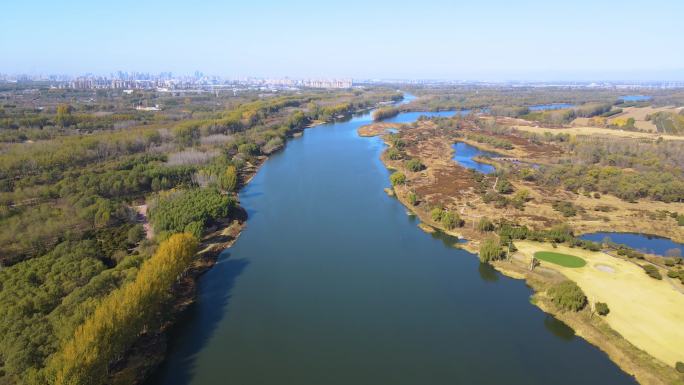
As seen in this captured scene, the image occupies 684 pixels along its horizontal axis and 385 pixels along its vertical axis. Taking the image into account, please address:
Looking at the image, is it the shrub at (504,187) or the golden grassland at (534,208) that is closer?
the golden grassland at (534,208)

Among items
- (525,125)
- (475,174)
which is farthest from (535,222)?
(525,125)

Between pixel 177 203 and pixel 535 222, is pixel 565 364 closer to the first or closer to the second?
pixel 535 222

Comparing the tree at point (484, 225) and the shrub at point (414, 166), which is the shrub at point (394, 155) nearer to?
the shrub at point (414, 166)

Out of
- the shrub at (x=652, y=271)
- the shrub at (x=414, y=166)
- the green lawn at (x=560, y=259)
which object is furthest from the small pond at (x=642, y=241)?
the shrub at (x=414, y=166)

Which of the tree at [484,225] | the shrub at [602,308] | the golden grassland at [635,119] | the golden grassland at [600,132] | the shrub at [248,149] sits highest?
the golden grassland at [635,119]

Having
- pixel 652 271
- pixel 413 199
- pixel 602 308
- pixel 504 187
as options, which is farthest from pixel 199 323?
pixel 504 187

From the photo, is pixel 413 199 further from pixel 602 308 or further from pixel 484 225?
pixel 602 308

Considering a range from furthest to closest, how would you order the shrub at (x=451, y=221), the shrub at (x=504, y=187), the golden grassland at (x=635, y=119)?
the golden grassland at (x=635, y=119), the shrub at (x=504, y=187), the shrub at (x=451, y=221)
